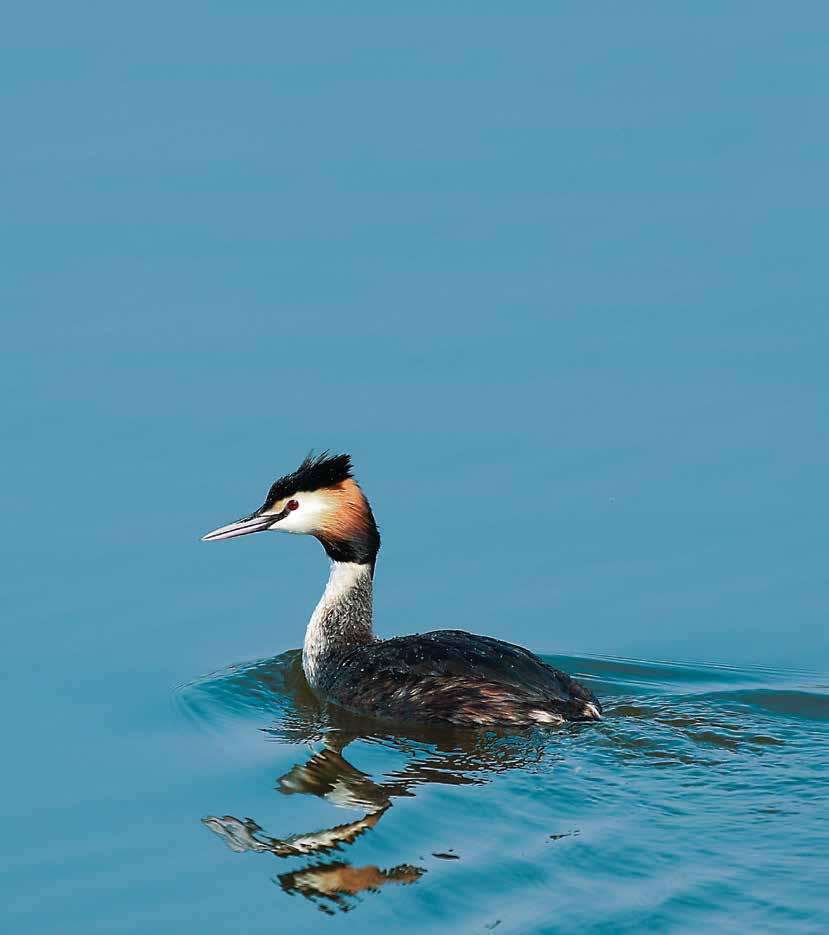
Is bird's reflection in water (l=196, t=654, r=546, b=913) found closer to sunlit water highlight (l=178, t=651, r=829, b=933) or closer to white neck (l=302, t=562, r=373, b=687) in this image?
sunlit water highlight (l=178, t=651, r=829, b=933)

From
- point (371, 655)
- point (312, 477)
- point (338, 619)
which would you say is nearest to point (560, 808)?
point (371, 655)

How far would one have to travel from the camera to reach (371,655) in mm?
9750

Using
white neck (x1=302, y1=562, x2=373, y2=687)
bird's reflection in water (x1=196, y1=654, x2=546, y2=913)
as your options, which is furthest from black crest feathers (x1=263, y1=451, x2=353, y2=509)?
bird's reflection in water (x1=196, y1=654, x2=546, y2=913)

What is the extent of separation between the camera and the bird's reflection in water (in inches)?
287

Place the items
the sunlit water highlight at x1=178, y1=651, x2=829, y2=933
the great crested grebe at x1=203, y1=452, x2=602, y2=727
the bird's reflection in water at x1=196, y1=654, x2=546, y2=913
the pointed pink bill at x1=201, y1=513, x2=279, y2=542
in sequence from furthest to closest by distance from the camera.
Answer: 1. the pointed pink bill at x1=201, y1=513, x2=279, y2=542
2. the great crested grebe at x1=203, y1=452, x2=602, y2=727
3. the bird's reflection in water at x1=196, y1=654, x2=546, y2=913
4. the sunlit water highlight at x1=178, y1=651, x2=829, y2=933

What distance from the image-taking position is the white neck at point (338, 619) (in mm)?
10023

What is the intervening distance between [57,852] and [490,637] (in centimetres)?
295

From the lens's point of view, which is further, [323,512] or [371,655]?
[323,512]

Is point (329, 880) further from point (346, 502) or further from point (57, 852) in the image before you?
point (346, 502)

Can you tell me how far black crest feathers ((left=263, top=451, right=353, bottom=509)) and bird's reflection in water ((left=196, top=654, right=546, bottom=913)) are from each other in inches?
37.2

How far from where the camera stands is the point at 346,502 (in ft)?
33.8

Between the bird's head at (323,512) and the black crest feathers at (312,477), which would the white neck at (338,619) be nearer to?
the bird's head at (323,512)

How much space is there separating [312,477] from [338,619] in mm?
834

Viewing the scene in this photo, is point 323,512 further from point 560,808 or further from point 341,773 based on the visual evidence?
point 560,808
